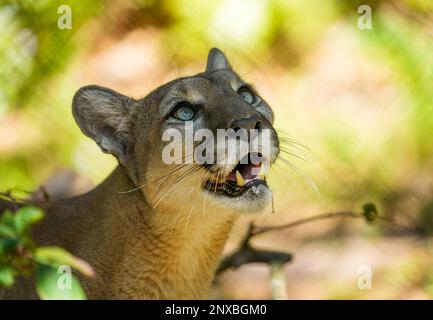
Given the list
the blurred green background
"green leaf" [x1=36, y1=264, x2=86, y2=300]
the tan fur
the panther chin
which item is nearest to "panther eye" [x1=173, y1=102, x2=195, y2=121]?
the tan fur

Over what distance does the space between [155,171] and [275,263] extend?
1383 millimetres

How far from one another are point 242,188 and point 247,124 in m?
0.33

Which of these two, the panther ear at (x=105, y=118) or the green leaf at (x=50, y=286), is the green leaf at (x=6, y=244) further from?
the panther ear at (x=105, y=118)

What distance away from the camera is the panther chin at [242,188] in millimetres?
3744

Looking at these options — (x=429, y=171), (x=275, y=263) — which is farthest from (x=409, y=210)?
(x=275, y=263)

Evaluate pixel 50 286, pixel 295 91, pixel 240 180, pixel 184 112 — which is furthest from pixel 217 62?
pixel 50 286

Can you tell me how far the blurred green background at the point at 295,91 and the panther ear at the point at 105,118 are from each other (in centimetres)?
179

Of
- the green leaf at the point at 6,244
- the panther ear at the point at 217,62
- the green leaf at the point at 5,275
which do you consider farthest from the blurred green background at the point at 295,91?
the green leaf at the point at 6,244

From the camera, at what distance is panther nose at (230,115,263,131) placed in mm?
3602

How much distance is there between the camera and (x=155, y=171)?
3969mm

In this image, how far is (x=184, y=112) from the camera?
398cm

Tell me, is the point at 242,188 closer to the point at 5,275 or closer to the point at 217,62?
the point at 217,62
